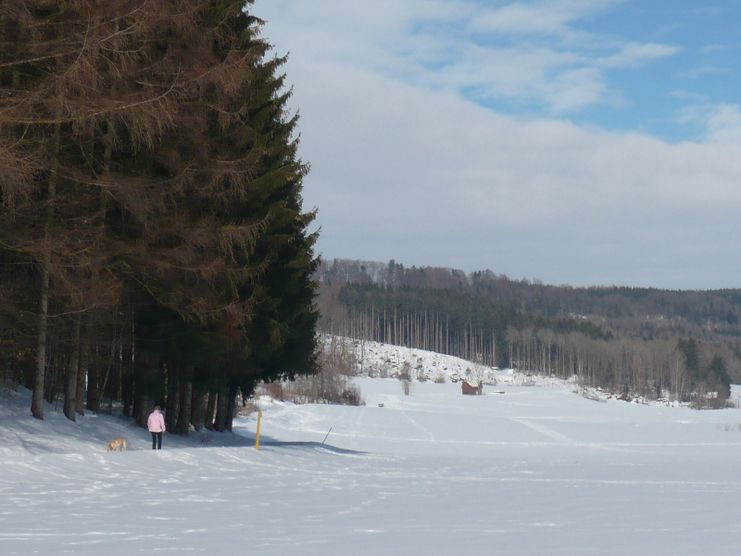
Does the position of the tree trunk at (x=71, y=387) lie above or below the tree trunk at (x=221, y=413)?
above

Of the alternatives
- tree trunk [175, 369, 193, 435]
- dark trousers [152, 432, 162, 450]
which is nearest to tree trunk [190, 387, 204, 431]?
tree trunk [175, 369, 193, 435]

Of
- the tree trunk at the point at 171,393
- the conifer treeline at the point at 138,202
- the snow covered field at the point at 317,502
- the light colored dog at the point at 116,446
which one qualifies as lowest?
the snow covered field at the point at 317,502

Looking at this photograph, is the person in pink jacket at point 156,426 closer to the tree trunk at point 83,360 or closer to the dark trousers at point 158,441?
the dark trousers at point 158,441

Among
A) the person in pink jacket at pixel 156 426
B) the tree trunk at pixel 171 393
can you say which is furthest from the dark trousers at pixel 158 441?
the tree trunk at pixel 171 393

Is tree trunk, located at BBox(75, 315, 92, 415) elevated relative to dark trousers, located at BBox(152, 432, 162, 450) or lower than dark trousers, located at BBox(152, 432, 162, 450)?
elevated

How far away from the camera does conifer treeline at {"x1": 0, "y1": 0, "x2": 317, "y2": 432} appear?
50.5ft

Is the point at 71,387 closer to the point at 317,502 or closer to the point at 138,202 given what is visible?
the point at 138,202

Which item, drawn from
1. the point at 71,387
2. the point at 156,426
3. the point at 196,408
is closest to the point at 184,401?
the point at 196,408

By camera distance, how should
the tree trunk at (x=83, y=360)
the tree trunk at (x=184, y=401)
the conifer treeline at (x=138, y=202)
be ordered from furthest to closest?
the tree trunk at (x=184, y=401)
the tree trunk at (x=83, y=360)
the conifer treeline at (x=138, y=202)

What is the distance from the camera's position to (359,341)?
167 m

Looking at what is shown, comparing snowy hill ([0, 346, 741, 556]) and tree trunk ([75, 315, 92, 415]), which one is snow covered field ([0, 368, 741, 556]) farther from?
tree trunk ([75, 315, 92, 415])

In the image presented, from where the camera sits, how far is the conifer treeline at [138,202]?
1541 centimetres

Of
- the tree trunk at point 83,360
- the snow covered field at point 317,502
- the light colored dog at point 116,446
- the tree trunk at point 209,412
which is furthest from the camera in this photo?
the tree trunk at point 209,412

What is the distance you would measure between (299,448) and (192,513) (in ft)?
48.5
